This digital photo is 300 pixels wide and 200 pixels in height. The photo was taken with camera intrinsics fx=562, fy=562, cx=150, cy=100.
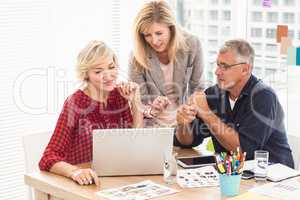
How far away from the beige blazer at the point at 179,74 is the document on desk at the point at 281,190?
110 cm

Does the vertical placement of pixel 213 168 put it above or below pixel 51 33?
below

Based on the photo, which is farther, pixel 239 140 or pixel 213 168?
pixel 239 140

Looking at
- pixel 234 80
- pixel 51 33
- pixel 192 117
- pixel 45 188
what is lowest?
pixel 45 188

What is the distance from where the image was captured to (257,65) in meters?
3.88

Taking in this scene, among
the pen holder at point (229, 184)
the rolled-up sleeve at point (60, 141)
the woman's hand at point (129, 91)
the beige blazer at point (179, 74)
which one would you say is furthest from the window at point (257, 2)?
the pen holder at point (229, 184)

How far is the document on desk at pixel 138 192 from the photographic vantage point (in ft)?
7.34

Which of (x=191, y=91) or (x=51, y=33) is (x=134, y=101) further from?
(x=51, y=33)

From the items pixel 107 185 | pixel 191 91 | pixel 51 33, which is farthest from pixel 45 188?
pixel 51 33

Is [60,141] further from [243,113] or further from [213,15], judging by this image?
[213,15]

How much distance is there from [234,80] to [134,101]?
0.53 metres

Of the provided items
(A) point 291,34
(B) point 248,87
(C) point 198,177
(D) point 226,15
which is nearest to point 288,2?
(A) point 291,34

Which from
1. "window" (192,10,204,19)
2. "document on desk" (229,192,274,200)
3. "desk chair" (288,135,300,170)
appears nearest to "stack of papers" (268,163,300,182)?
"document on desk" (229,192,274,200)

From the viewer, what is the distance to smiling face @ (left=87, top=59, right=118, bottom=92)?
277cm

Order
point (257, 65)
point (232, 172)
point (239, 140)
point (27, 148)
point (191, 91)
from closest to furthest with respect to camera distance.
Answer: point (232, 172), point (239, 140), point (27, 148), point (191, 91), point (257, 65)
